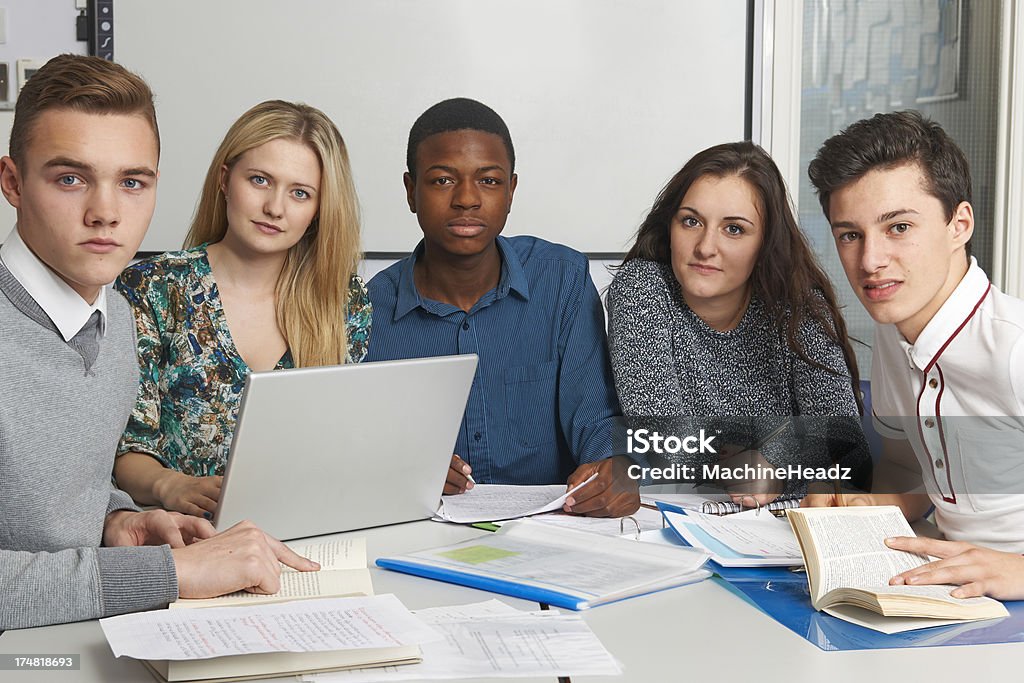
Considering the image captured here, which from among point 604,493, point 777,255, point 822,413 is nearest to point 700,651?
point 604,493

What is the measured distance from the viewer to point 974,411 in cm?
140

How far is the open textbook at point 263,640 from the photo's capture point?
872mm

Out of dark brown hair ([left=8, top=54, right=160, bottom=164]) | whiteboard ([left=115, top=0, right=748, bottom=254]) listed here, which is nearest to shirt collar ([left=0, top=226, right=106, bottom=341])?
dark brown hair ([left=8, top=54, right=160, bottom=164])

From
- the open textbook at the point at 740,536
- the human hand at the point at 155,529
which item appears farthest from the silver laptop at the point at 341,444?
the open textbook at the point at 740,536

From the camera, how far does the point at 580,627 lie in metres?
1.04

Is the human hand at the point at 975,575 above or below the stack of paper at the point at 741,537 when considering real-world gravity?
above

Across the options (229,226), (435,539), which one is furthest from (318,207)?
(435,539)

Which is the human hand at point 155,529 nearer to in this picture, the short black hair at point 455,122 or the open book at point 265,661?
the open book at point 265,661

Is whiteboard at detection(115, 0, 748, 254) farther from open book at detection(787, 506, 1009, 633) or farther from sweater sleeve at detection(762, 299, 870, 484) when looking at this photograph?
open book at detection(787, 506, 1009, 633)

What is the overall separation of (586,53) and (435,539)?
2104mm

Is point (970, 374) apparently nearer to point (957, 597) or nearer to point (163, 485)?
point (957, 597)

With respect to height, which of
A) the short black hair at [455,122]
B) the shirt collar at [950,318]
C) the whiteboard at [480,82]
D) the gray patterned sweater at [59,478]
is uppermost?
the whiteboard at [480,82]

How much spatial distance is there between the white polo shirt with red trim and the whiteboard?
1.76m

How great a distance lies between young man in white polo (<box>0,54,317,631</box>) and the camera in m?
1.04
